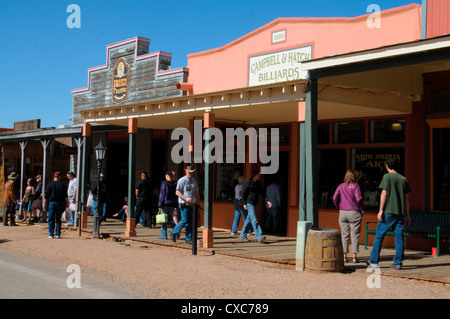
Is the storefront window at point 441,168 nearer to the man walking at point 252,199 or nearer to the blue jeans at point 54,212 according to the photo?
the man walking at point 252,199

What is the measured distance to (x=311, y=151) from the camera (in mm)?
8992

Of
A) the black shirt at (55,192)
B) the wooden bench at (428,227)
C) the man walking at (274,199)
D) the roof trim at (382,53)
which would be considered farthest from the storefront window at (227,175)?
the roof trim at (382,53)

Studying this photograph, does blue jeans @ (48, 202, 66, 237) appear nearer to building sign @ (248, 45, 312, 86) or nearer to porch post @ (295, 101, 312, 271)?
building sign @ (248, 45, 312, 86)

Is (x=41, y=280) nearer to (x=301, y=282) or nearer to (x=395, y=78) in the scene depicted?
(x=301, y=282)

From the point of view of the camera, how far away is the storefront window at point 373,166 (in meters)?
11.6

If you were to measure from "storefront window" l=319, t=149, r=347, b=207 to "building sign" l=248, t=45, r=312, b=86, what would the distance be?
2.04m

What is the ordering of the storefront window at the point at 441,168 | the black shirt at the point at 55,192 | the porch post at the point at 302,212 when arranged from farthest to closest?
the black shirt at the point at 55,192
the storefront window at the point at 441,168
the porch post at the point at 302,212

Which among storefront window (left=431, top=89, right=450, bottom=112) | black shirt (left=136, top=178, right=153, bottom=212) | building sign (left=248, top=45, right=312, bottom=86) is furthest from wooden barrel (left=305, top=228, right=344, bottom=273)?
black shirt (left=136, top=178, right=153, bottom=212)

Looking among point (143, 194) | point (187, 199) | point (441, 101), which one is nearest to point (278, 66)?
point (441, 101)

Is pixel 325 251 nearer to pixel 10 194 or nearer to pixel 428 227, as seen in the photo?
pixel 428 227

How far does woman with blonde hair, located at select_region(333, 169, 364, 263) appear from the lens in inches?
364

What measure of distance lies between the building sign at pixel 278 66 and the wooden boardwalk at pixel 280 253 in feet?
13.4

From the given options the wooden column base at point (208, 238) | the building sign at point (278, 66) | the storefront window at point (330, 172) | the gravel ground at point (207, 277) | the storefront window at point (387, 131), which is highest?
the building sign at point (278, 66)

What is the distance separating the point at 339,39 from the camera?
12383mm
